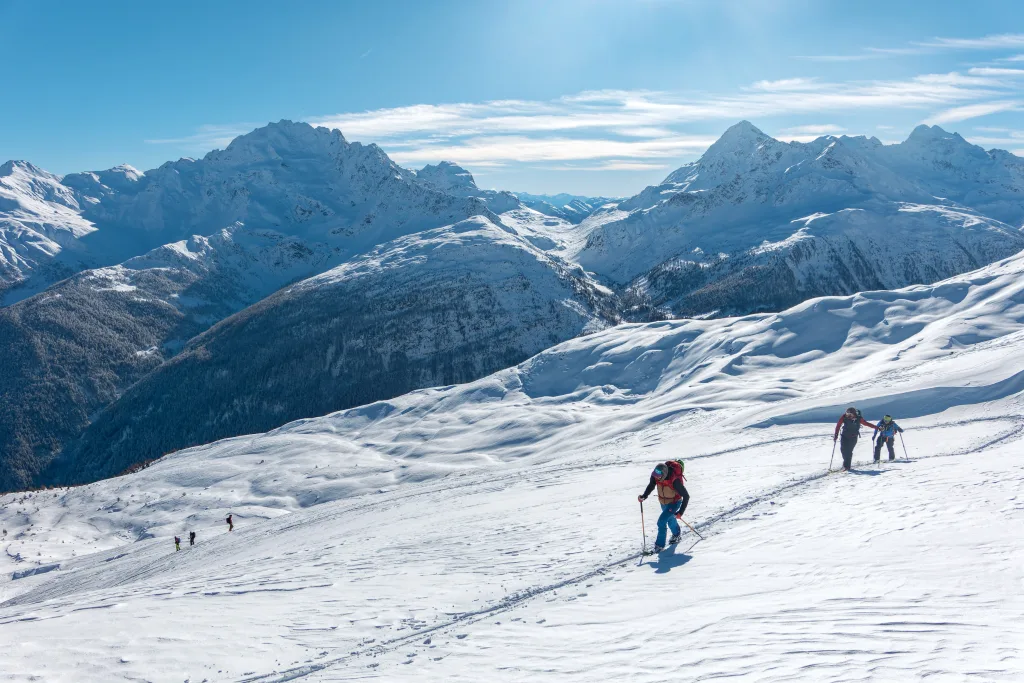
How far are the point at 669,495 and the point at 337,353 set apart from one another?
492 feet

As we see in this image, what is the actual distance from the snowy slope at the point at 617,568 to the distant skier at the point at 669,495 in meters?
0.53

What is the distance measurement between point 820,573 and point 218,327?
201m

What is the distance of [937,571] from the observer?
38.5ft

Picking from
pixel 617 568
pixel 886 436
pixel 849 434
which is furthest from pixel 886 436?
pixel 617 568

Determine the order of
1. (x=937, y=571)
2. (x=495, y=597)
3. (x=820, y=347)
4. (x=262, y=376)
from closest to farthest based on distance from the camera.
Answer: (x=937, y=571) < (x=495, y=597) < (x=820, y=347) < (x=262, y=376)

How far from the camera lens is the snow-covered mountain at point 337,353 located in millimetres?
144500

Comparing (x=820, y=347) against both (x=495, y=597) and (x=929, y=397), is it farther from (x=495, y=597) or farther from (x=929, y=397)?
(x=495, y=597)

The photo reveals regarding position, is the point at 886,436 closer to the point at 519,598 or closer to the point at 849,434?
the point at 849,434

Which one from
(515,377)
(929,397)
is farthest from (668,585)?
(515,377)

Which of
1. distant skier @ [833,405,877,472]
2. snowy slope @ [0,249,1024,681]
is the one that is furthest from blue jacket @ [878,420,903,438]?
distant skier @ [833,405,877,472]

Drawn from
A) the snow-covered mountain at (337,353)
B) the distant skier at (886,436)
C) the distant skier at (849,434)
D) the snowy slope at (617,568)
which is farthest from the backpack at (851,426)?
the snow-covered mountain at (337,353)

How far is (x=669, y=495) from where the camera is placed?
15734mm

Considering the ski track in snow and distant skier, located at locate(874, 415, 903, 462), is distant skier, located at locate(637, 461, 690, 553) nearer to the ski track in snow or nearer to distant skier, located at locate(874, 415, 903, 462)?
the ski track in snow

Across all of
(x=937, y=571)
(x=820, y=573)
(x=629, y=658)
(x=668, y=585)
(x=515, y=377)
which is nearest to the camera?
(x=629, y=658)
